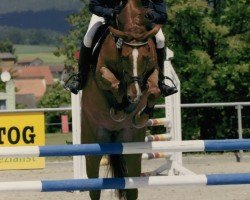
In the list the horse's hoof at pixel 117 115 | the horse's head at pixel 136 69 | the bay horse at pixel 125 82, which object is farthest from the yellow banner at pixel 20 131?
the horse's head at pixel 136 69

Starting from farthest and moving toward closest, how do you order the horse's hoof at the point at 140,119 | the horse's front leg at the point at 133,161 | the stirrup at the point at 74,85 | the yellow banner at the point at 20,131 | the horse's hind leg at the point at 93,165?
the yellow banner at the point at 20,131 < the horse's hind leg at the point at 93,165 < the stirrup at the point at 74,85 < the horse's front leg at the point at 133,161 < the horse's hoof at the point at 140,119

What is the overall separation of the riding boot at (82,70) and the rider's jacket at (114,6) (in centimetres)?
50

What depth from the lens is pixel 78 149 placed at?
166 inches

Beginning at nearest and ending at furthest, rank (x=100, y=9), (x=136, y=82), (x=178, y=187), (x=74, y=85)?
(x=136, y=82)
(x=100, y=9)
(x=74, y=85)
(x=178, y=187)

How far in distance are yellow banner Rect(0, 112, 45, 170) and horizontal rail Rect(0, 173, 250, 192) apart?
634 centimetres

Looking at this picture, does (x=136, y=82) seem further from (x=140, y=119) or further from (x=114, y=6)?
(x=114, y=6)

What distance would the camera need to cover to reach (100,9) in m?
4.56

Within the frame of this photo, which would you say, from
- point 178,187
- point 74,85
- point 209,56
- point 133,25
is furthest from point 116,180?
point 209,56

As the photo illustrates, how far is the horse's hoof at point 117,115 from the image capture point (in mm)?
4543

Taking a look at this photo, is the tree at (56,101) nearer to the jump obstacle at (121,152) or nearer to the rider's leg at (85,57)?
the rider's leg at (85,57)

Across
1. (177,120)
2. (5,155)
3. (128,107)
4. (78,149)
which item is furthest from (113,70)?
(177,120)

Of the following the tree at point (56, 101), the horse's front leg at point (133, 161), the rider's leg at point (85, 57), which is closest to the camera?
the horse's front leg at point (133, 161)

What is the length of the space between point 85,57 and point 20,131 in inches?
228

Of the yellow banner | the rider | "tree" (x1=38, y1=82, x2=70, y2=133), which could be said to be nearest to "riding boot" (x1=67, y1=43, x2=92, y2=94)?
the rider
